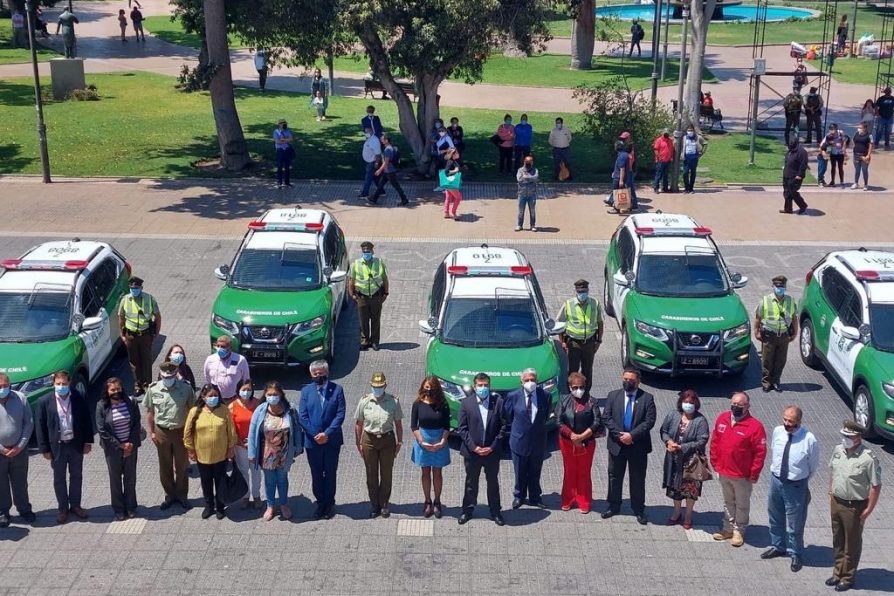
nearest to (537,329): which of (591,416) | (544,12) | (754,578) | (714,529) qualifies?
(591,416)

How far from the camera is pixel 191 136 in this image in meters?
30.9

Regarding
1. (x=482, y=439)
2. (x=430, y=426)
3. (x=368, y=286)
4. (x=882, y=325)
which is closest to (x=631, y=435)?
(x=482, y=439)

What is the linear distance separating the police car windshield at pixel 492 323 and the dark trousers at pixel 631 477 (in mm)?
2699

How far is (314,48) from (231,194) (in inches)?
147

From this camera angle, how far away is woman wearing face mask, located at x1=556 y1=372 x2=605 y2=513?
37.5 ft

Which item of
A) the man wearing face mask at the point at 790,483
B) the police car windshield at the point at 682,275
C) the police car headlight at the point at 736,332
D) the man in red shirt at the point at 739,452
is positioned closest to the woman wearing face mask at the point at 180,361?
the man in red shirt at the point at 739,452

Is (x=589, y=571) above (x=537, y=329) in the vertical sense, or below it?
below

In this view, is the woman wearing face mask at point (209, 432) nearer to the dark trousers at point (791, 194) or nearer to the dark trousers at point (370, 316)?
the dark trousers at point (370, 316)

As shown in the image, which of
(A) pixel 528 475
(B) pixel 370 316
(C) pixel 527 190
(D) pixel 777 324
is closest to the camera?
(A) pixel 528 475

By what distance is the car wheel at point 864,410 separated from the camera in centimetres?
1341

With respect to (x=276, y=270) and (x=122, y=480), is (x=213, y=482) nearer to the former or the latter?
(x=122, y=480)

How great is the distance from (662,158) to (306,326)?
12541mm

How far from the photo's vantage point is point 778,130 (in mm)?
31953

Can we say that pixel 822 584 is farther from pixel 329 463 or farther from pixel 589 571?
pixel 329 463
